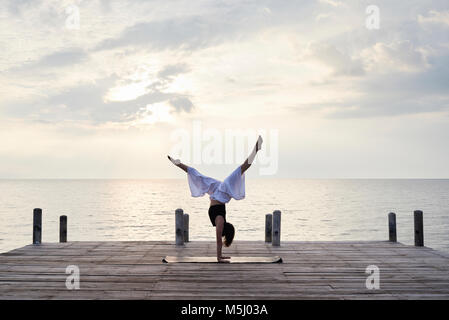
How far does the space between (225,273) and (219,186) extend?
86.2 inches

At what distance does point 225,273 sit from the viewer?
947 cm

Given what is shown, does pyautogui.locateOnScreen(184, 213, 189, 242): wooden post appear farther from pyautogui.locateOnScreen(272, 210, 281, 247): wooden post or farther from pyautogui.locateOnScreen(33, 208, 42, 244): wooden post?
pyautogui.locateOnScreen(33, 208, 42, 244): wooden post

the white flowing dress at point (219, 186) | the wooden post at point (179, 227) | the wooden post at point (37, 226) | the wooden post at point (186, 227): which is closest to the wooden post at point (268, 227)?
the wooden post at point (186, 227)

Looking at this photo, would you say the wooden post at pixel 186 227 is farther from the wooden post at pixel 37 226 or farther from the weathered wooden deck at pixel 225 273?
the wooden post at pixel 37 226

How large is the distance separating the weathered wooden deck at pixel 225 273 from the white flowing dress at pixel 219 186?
67.6 inches

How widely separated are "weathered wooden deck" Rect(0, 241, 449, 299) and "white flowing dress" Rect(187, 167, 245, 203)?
5.64ft

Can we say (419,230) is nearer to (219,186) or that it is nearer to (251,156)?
(251,156)

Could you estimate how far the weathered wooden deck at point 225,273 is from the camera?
25.7ft

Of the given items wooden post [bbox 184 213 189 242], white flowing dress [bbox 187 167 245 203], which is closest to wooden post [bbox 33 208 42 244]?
wooden post [bbox 184 213 189 242]

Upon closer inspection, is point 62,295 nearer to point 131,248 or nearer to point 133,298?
point 133,298

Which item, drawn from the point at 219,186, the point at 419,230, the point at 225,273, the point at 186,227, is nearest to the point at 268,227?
the point at 186,227

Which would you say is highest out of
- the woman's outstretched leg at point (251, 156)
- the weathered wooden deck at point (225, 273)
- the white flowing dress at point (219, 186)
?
the woman's outstretched leg at point (251, 156)

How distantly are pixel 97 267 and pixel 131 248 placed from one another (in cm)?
287
